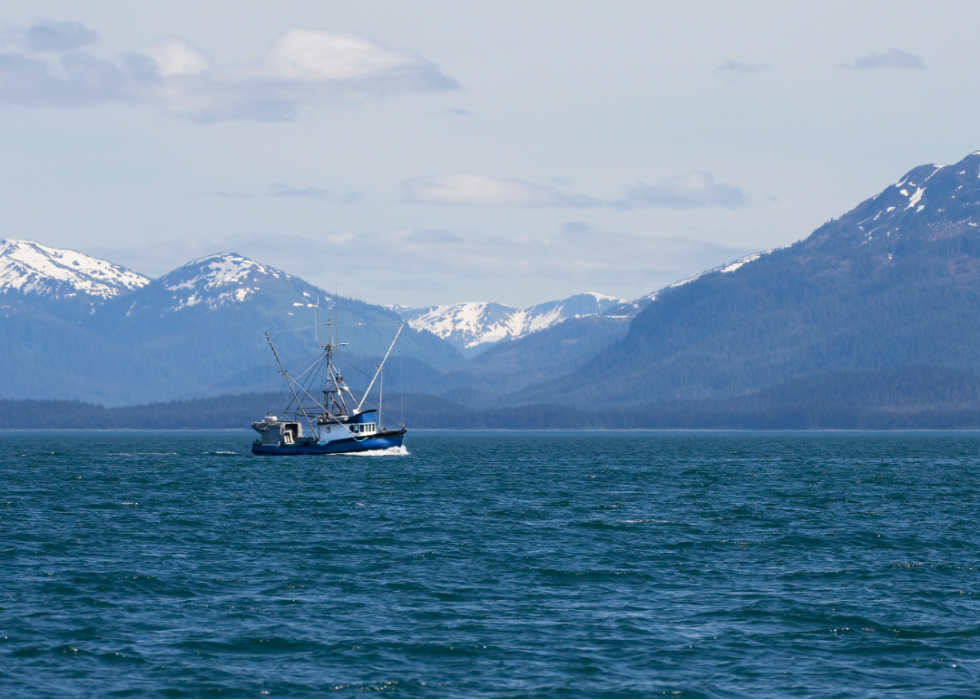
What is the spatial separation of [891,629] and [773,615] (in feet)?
15.3

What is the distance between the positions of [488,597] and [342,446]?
13168 centimetres

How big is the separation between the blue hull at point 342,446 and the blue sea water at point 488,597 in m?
77.4

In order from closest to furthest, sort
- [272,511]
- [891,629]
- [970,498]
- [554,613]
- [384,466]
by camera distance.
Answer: [891,629] → [554,613] → [272,511] → [970,498] → [384,466]

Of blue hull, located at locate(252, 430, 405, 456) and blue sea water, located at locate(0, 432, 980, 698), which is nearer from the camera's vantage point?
blue sea water, located at locate(0, 432, 980, 698)

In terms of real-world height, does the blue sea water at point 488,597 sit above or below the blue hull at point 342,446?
below

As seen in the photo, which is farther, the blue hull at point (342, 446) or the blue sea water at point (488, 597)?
the blue hull at point (342, 446)

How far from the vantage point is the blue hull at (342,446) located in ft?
612

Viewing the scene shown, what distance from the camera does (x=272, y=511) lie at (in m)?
97.2

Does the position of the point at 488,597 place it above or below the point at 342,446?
below

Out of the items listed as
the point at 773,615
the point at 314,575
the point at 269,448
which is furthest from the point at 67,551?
the point at 269,448

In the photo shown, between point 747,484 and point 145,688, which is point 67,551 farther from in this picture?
point 747,484

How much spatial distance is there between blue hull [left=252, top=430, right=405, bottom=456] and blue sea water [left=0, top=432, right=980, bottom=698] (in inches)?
3048

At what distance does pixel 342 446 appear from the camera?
187m

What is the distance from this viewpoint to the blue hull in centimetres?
18662
